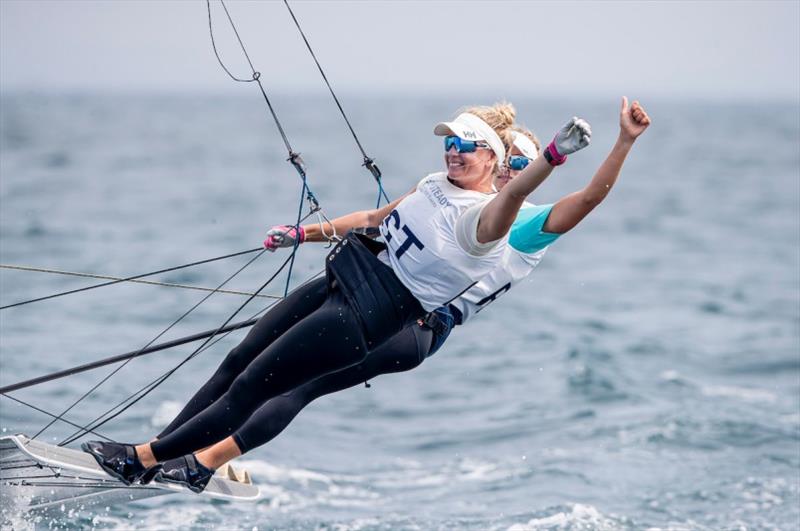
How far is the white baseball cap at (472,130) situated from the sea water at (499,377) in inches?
128

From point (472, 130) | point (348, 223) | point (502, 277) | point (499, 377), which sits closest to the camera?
point (472, 130)

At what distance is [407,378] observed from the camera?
12891mm

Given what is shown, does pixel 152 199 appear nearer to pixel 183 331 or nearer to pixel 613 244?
pixel 613 244

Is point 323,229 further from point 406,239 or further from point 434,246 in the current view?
point 434,246

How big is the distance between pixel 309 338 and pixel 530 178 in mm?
1273

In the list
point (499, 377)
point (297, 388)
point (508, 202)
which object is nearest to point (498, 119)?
point (508, 202)

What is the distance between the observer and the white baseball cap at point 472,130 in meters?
4.96

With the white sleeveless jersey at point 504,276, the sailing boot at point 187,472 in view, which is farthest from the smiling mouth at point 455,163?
the sailing boot at point 187,472

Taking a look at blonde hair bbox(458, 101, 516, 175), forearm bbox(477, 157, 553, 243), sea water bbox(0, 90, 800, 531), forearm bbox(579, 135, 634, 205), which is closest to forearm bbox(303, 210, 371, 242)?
blonde hair bbox(458, 101, 516, 175)

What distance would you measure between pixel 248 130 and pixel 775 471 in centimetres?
6303

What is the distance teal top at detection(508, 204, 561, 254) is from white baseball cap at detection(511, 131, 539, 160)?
13.1 inches

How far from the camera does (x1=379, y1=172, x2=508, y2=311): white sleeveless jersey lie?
4.98 metres

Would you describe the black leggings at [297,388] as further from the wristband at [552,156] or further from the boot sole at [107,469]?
the wristband at [552,156]

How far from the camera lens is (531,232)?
5.09m
